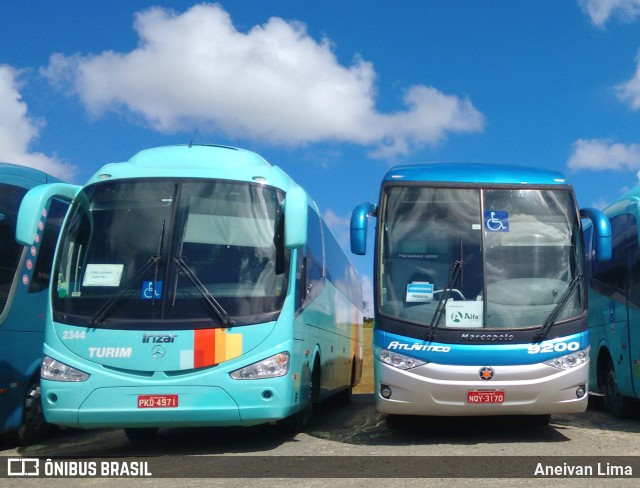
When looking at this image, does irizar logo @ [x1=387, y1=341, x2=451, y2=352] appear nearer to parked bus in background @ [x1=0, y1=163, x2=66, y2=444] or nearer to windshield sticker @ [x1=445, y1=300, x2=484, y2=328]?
windshield sticker @ [x1=445, y1=300, x2=484, y2=328]

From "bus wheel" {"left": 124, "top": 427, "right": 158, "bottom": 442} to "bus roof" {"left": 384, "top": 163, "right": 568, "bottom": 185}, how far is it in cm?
468

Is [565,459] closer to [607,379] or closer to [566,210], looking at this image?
[566,210]

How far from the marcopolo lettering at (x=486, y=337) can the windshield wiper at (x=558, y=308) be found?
14.6 inches

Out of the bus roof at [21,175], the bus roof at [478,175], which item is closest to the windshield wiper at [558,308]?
the bus roof at [478,175]

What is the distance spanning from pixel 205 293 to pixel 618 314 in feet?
24.0

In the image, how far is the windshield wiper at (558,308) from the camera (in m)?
9.81

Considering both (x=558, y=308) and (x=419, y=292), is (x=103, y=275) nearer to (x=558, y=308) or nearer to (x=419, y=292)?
(x=419, y=292)

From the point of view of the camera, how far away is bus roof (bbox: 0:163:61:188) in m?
10.7

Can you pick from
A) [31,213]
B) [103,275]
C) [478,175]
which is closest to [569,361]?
[478,175]

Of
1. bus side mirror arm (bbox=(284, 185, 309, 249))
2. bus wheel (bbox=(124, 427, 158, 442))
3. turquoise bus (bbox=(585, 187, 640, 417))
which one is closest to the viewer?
bus side mirror arm (bbox=(284, 185, 309, 249))

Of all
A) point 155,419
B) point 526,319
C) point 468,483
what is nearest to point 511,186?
point 526,319

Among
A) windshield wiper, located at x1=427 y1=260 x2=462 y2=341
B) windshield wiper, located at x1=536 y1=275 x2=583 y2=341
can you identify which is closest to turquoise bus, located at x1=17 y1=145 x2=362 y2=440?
windshield wiper, located at x1=427 y1=260 x2=462 y2=341

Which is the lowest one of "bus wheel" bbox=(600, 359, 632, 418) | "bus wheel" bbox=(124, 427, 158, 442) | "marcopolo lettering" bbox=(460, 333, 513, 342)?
"bus wheel" bbox=(124, 427, 158, 442)

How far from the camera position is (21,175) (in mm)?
11156
